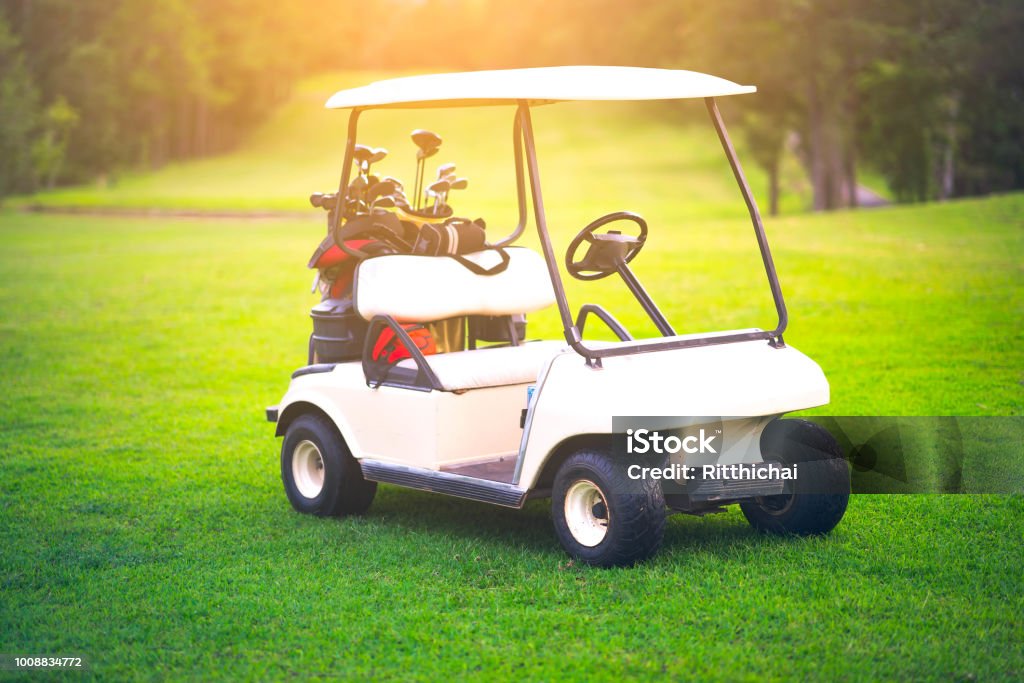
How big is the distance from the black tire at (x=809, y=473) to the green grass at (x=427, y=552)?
14 centimetres

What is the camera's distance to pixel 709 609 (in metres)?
4.40

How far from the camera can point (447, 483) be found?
209 inches

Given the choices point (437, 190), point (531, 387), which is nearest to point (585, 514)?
point (531, 387)

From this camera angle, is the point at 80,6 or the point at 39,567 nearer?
the point at 39,567

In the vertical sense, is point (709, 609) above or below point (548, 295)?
below

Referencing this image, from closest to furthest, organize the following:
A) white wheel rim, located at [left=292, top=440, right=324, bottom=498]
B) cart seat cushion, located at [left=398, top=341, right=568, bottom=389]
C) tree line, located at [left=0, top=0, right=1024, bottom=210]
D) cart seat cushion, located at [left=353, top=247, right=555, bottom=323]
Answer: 1. cart seat cushion, located at [left=398, top=341, right=568, bottom=389]
2. cart seat cushion, located at [left=353, top=247, right=555, bottom=323]
3. white wheel rim, located at [left=292, top=440, right=324, bottom=498]
4. tree line, located at [left=0, top=0, right=1024, bottom=210]

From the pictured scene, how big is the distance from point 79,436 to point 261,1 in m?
63.8

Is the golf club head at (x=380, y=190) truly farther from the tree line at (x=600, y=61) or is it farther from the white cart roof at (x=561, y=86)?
the tree line at (x=600, y=61)

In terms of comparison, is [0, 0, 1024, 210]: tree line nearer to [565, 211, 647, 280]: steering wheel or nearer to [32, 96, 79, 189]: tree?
[32, 96, 79, 189]: tree

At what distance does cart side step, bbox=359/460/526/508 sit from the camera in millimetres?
5051

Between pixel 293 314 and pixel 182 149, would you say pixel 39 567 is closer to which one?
pixel 293 314

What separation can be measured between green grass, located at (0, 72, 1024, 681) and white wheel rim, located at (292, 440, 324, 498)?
0.70ft

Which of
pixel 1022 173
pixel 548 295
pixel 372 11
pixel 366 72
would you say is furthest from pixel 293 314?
pixel 372 11

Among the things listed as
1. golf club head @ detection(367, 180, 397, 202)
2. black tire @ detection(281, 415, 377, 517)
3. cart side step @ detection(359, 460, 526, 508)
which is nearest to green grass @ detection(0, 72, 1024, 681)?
black tire @ detection(281, 415, 377, 517)
